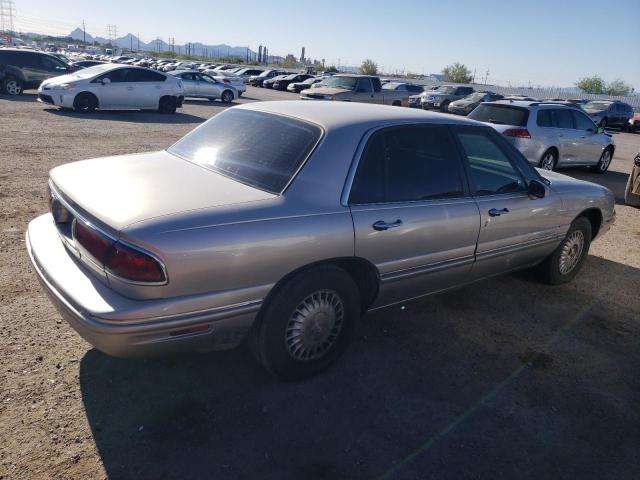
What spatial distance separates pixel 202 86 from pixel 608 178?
1758 cm

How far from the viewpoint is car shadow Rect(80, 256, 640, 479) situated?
8.65 feet

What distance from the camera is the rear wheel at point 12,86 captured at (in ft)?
61.0

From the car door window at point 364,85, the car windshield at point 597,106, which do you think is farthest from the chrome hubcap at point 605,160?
the car windshield at point 597,106

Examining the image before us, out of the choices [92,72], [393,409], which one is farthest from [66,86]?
[393,409]

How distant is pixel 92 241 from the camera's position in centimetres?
276

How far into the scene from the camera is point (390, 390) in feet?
10.7

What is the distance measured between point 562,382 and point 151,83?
16195 mm

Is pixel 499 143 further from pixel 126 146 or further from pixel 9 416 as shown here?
pixel 126 146

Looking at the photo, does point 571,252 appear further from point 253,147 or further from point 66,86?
point 66,86

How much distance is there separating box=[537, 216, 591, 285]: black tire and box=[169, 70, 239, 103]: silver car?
69.5 feet

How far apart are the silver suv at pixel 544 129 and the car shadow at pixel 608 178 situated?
507 millimetres

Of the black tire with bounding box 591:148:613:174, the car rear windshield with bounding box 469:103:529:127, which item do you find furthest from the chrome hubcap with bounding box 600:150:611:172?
the car rear windshield with bounding box 469:103:529:127

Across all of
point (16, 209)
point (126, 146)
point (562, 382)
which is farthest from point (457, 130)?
point (126, 146)

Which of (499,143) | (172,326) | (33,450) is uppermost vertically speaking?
(499,143)
